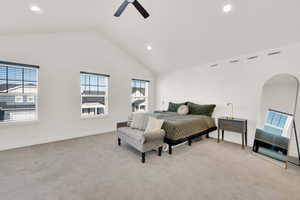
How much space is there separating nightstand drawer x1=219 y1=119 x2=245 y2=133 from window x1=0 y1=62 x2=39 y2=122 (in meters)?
4.94

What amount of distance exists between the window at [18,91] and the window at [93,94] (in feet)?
3.84

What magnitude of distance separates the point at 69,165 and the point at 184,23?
150 inches

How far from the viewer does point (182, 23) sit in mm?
3156

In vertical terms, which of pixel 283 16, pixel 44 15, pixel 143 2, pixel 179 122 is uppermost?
pixel 143 2

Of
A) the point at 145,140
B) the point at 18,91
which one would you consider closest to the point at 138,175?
the point at 145,140

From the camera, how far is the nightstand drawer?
10.9ft

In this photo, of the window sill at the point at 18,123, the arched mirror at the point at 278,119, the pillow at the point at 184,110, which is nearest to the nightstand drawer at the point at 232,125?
the arched mirror at the point at 278,119

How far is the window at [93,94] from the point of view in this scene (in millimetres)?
4293

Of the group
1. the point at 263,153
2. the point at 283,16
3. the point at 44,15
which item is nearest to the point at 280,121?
the point at 263,153

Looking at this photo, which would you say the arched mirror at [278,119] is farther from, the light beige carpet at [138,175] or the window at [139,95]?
the window at [139,95]

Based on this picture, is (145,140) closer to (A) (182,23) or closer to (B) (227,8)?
(A) (182,23)

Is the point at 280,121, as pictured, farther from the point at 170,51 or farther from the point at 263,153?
the point at 170,51

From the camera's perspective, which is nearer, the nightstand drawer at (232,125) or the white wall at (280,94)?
the white wall at (280,94)

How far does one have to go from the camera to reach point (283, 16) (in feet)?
7.82
